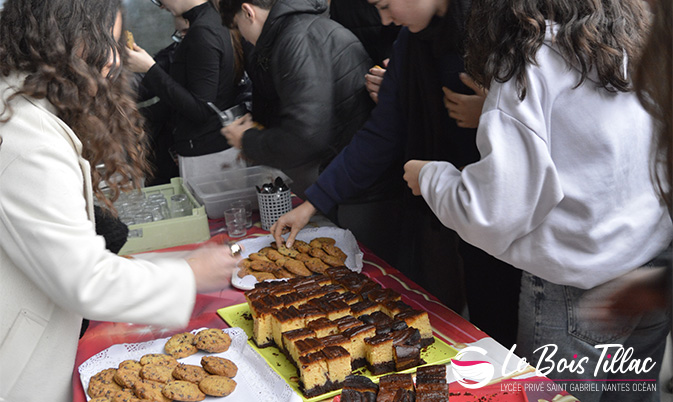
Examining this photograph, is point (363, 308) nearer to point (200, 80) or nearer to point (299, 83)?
point (299, 83)

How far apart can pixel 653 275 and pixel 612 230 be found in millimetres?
711

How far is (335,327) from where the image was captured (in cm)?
162

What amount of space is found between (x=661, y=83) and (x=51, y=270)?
1.12 m

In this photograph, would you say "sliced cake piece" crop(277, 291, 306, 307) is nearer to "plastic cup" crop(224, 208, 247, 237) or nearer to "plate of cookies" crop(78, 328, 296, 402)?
"plate of cookies" crop(78, 328, 296, 402)

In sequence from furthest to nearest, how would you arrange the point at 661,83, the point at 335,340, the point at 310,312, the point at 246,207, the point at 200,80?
1. the point at 200,80
2. the point at 246,207
3. the point at 310,312
4. the point at 335,340
5. the point at 661,83

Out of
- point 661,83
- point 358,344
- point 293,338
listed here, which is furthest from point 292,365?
point 661,83

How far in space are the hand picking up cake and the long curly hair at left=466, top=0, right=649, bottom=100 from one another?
693 mm

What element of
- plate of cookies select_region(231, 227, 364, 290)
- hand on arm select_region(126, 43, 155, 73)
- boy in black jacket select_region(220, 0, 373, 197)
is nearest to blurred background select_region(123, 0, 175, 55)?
hand on arm select_region(126, 43, 155, 73)

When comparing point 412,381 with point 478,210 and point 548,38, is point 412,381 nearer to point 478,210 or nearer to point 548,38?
point 478,210

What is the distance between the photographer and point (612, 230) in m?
1.48

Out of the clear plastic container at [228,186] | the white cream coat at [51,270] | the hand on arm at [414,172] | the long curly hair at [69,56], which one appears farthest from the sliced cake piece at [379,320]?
the clear plastic container at [228,186]

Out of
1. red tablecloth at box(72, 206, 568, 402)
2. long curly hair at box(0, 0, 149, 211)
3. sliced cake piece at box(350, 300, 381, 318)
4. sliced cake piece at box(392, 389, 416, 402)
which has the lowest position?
red tablecloth at box(72, 206, 568, 402)

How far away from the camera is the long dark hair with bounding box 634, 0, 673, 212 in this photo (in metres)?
0.61

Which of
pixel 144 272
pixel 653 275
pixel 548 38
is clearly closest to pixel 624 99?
pixel 548 38
